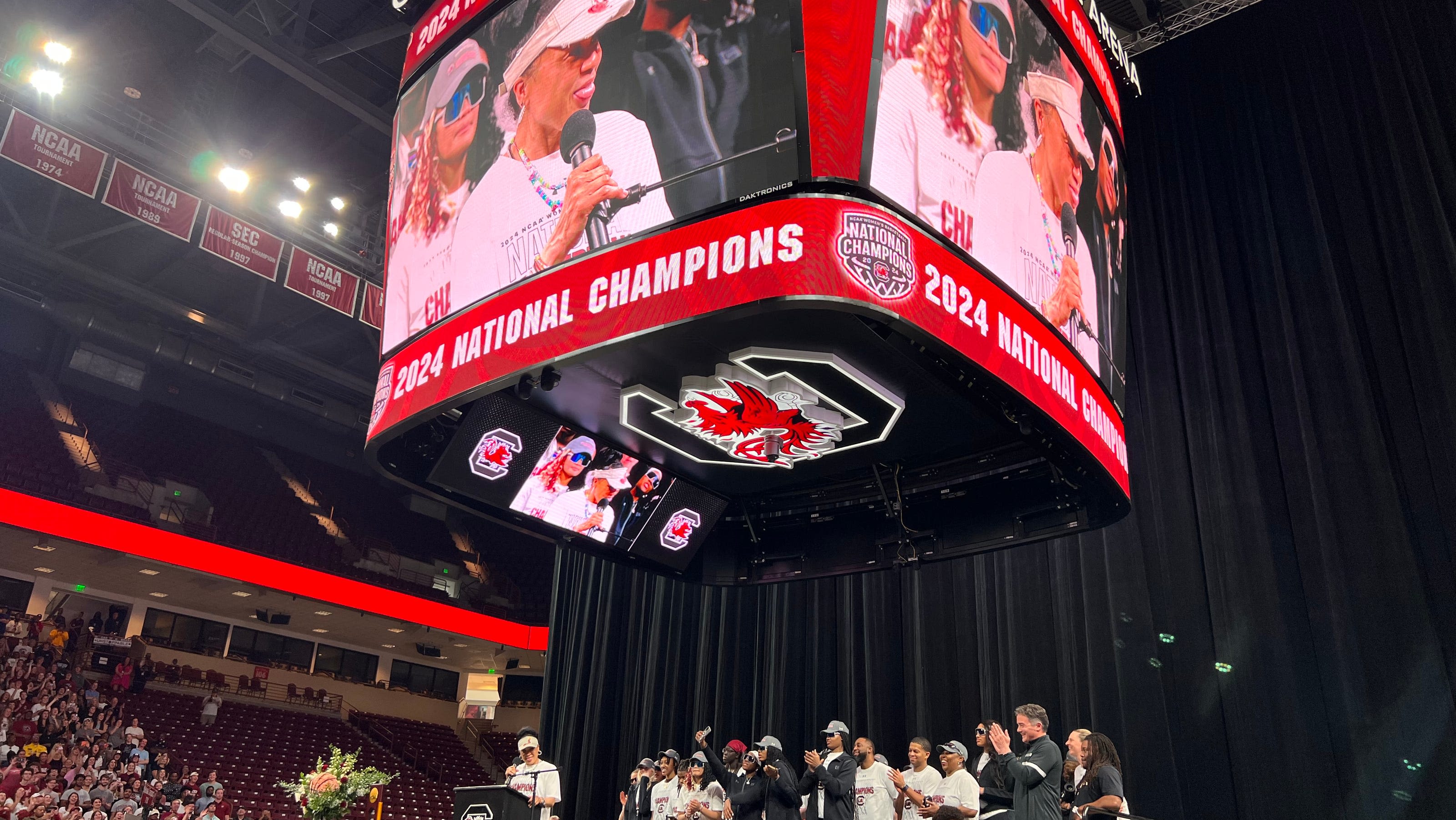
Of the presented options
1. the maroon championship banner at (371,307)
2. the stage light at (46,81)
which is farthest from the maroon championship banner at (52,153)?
the maroon championship banner at (371,307)

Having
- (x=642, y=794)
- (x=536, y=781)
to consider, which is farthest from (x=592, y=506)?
(x=642, y=794)

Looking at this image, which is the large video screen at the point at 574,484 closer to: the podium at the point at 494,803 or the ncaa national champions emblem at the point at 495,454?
the ncaa national champions emblem at the point at 495,454

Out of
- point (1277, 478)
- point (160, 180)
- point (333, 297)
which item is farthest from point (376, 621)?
point (1277, 478)

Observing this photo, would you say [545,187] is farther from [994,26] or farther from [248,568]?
[248,568]

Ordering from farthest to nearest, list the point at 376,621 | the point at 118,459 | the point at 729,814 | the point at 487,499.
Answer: the point at 376,621 → the point at 118,459 → the point at 729,814 → the point at 487,499

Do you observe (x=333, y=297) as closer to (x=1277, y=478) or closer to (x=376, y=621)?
(x=376, y=621)

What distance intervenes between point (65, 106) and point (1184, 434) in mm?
15242

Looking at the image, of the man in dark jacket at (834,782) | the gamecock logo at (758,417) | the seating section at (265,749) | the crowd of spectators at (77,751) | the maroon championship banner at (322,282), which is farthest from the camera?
the seating section at (265,749)

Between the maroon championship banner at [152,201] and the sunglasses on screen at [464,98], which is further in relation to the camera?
the maroon championship banner at [152,201]

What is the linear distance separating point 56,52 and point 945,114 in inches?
550

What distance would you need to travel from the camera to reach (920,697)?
395 inches

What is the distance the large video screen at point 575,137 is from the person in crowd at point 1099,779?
3.64m

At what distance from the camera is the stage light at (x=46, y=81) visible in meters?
12.7

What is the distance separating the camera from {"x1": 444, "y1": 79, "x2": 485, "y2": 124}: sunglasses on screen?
6074 millimetres
